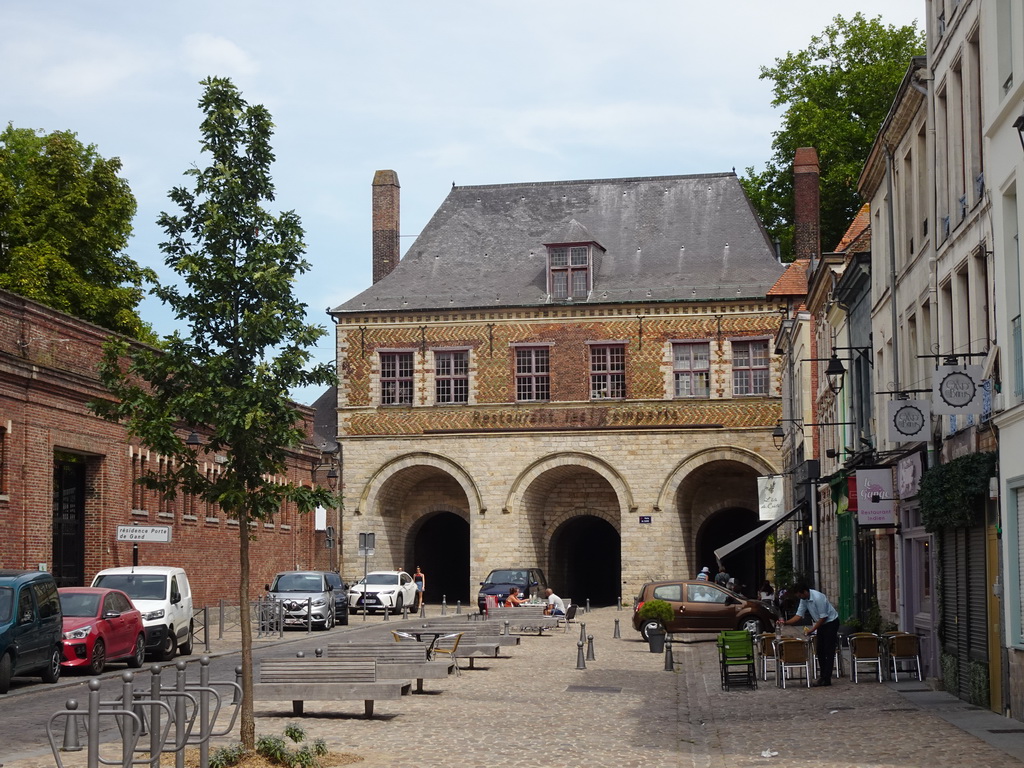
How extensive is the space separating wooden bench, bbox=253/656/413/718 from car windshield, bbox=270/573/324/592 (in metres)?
20.3

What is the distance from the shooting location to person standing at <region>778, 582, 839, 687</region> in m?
19.7

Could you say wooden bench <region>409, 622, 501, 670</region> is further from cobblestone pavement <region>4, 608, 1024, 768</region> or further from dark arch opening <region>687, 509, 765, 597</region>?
dark arch opening <region>687, 509, 765, 597</region>

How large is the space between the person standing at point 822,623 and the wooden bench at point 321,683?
6497mm

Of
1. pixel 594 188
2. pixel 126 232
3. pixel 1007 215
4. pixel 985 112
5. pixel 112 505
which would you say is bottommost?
pixel 112 505

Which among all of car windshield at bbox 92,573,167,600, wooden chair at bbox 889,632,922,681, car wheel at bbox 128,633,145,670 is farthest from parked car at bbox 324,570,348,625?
wooden chair at bbox 889,632,922,681

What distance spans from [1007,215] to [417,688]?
9.15 metres

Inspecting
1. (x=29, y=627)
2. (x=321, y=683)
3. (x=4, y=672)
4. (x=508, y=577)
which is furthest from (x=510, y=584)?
(x=321, y=683)

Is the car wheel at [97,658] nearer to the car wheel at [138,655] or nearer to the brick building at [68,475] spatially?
the car wheel at [138,655]

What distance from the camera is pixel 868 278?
26672mm

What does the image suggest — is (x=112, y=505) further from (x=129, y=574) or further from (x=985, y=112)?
(x=985, y=112)

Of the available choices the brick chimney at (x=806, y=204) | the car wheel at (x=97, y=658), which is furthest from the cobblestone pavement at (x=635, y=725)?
the brick chimney at (x=806, y=204)

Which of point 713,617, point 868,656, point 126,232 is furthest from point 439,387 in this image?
point 868,656

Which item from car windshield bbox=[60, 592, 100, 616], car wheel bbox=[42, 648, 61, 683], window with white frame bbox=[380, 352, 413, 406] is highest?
window with white frame bbox=[380, 352, 413, 406]

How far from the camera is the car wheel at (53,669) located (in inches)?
809
